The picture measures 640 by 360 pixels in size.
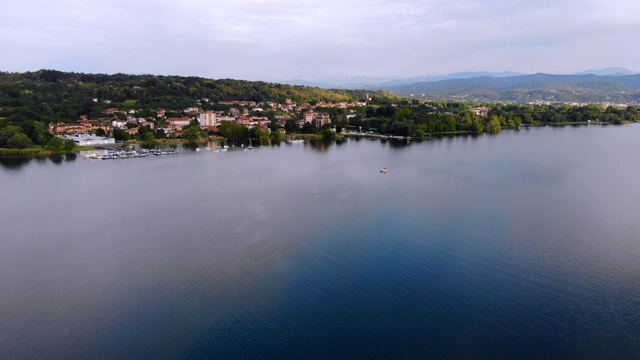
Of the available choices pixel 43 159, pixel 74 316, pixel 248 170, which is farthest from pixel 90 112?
pixel 74 316

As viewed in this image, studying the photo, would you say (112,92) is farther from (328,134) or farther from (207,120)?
(328,134)

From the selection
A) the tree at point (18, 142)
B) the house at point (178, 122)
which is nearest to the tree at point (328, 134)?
the house at point (178, 122)

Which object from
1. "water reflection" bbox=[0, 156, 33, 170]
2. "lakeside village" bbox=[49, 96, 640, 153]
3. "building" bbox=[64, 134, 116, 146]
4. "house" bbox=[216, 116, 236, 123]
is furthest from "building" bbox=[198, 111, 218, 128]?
"water reflection" bbox=[0, 156, 33, 170]

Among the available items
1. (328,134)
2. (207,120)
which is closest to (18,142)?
(207,120)

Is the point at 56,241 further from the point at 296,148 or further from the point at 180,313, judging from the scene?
the point at 296,148

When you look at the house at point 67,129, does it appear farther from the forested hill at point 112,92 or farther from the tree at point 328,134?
the tree at point 328,134

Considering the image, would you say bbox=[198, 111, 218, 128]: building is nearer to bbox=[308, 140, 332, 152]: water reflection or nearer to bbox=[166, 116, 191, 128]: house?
bbox=[166, 116, 191, 128]: house
